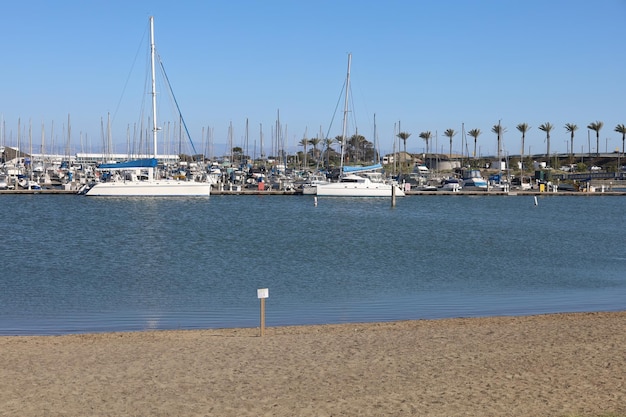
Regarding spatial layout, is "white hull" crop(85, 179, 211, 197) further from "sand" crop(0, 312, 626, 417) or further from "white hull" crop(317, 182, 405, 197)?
"sand" crop(0, 312, 626, 417)

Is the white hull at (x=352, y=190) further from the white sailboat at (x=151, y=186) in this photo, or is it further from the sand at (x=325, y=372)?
the sand at (x=325, y=372)

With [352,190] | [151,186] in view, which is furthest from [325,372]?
[352,190]

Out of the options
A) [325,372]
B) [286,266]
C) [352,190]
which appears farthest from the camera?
[352,190]

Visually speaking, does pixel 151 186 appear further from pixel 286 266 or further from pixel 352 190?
pixel 286 266

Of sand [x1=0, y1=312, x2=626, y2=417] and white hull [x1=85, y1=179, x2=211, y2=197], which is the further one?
white hull [x1=85, y1=179, x2=211, y2=197]

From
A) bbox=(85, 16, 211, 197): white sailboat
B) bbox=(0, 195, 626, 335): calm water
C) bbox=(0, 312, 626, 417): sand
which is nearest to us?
bbox=(0, 312, 626, 417): sand

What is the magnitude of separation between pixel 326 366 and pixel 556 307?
36.4ft

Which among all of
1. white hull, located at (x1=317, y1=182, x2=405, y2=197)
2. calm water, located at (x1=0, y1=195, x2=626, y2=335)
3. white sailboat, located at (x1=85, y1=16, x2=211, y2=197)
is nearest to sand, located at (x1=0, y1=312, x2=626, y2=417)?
calm water, located at (x1=0, y1=195, x2=626, y2=335)

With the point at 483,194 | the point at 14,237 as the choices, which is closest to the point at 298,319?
the point at 14,237

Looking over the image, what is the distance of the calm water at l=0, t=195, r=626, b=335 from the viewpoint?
21.5 metres

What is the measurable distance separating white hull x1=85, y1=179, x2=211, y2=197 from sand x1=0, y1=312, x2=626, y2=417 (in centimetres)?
5286

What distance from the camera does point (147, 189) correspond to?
69.2 metres

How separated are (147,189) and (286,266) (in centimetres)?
3963

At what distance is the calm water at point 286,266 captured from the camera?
21531 millimetres
